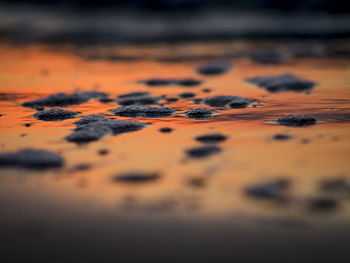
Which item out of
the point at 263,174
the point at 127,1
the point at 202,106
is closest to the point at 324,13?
the point at 127,1

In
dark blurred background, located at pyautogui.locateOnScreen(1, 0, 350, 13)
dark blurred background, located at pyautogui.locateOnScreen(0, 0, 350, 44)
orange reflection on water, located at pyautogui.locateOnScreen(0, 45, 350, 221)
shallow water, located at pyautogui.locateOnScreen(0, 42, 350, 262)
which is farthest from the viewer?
dark blurred background, located at pyautogui.locateOnScreen(1, 0, 350, 13)

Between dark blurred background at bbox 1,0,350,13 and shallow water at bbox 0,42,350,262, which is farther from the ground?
dark blurred background at bbox 1,0,350,13

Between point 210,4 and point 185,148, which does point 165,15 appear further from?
point 185,148

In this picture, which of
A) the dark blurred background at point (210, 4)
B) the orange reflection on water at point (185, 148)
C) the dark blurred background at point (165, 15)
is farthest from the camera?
the dark blurred background at point (210, 4)

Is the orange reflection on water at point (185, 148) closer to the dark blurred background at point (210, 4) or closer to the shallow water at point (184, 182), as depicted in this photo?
the shallow water at point (184, 182)

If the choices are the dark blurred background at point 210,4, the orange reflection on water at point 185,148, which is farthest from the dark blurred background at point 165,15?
the orange reflection on water at point 185,148

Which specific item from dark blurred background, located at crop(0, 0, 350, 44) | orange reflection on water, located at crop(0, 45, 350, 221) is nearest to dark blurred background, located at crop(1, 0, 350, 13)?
dark blurred background, located at crop(0, 0, 350, 44)

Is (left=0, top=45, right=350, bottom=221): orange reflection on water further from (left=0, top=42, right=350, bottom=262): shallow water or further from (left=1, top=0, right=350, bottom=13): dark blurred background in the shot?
(left=1, top=0, right=350, bottom=13): dark blurred background

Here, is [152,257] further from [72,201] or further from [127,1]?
[127,1]
